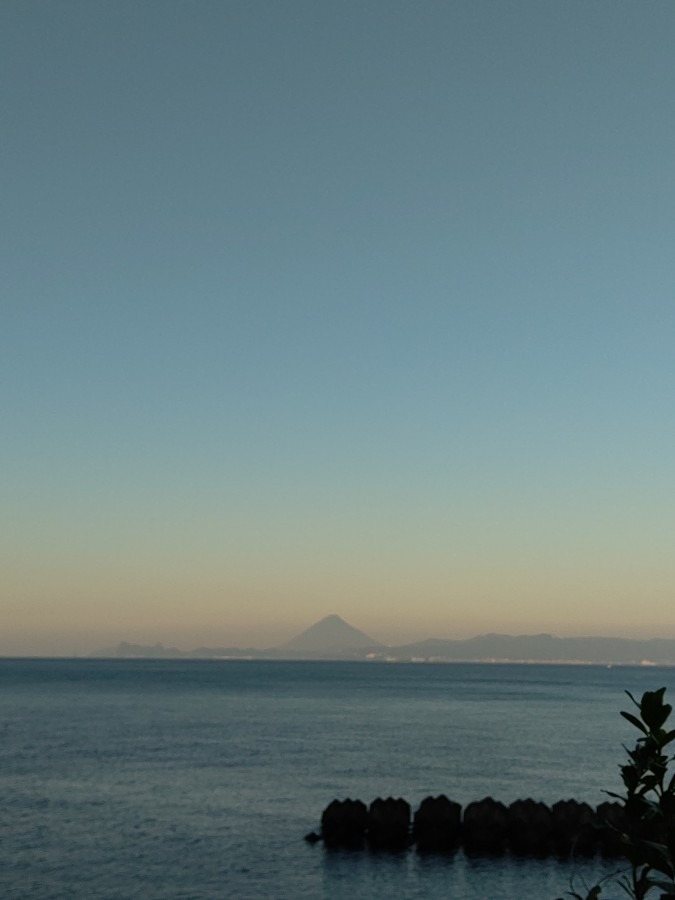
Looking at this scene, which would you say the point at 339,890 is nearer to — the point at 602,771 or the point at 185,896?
the point at 185,896

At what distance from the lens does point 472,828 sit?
4234 centimetres

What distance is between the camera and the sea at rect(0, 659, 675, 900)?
37.4 m

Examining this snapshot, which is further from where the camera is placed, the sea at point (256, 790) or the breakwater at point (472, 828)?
the breakwater at point (472, 828)

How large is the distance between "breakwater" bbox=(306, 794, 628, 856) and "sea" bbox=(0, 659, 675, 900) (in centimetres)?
99

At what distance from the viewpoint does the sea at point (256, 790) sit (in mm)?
37406

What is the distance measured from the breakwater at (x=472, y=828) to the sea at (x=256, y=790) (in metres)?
0.99

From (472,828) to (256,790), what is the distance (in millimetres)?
20419

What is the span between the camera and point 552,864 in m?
39.9

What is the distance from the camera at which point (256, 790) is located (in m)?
59.1

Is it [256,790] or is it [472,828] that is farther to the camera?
[256,790]

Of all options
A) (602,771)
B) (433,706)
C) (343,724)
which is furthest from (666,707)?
(433,706)

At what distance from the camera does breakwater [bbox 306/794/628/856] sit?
41.4 m

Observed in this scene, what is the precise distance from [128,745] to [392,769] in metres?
27.4

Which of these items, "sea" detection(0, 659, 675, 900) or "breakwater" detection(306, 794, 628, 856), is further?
"breakwater" detection(306, 794, 628, 856)
